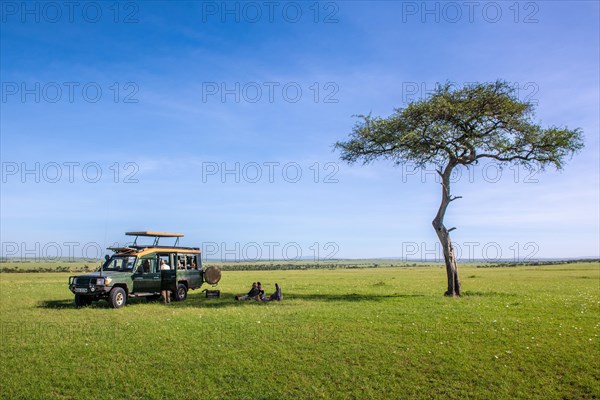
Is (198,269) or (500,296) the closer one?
(500,296)

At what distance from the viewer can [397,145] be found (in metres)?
31.3

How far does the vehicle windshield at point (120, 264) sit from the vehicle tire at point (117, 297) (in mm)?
1658

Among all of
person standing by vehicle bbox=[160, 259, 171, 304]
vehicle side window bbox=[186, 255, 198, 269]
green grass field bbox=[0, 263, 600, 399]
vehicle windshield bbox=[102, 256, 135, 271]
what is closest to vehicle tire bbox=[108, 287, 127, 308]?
vehicle windshield bbox=[102, 256, 135, 271]

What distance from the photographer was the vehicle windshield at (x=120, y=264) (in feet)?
85.4

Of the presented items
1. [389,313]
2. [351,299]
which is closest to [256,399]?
[389,313]

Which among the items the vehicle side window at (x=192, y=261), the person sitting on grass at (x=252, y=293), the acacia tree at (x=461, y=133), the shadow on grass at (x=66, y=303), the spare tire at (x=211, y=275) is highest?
the acacia tree at (x=461, y=133)

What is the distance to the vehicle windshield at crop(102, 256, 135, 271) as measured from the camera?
26.0 meters

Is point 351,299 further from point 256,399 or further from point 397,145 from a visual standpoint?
point 256,399

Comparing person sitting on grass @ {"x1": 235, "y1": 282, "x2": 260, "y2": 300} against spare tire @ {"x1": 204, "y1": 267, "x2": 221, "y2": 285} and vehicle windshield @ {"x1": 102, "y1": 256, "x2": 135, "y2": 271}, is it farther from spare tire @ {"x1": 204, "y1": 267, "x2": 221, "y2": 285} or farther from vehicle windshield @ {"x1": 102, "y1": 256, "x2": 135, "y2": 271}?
vehicle windshield @ {"x1": 102, "y1": 256, "x2": 135, "y2": 271}

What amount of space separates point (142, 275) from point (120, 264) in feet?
4.78

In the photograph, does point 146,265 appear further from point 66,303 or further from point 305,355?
point 305,355

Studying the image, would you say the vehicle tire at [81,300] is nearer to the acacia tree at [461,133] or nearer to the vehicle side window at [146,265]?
the vehicle side window at [146,265]

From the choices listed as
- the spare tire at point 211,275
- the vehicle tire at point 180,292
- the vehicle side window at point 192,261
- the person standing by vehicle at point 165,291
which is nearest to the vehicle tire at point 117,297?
the person standing by vehicle at point 165,291

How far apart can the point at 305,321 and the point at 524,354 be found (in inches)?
313
